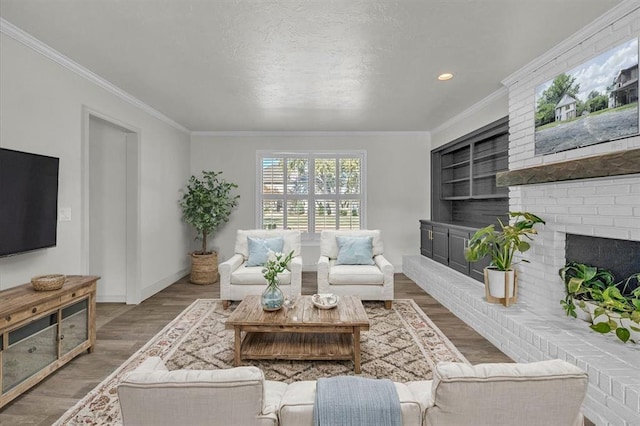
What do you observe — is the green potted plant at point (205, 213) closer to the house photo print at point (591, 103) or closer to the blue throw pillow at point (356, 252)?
the blue throw pillow at point (356, 252)

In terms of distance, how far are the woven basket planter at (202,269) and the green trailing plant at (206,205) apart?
0.23 meters

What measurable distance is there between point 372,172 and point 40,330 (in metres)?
4.99

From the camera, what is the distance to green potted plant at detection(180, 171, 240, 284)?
16.8 feet

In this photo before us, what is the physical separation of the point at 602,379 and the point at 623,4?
7.99ft

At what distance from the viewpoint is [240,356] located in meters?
2.58

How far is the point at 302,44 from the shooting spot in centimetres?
261

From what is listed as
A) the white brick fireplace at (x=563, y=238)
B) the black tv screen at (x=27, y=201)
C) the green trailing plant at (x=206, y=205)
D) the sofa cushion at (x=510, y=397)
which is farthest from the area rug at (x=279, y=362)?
the green trailing plant at (x=206, y=205)

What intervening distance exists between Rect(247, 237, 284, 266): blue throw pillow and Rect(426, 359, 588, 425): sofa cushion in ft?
11.3

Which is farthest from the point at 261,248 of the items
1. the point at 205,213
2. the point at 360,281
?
the point at 205,213

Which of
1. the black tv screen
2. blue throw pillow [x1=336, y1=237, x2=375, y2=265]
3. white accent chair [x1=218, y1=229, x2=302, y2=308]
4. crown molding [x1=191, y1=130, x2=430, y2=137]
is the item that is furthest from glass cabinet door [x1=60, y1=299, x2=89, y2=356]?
crown molding [x1=191, y1=130, x2=430, y2=137]

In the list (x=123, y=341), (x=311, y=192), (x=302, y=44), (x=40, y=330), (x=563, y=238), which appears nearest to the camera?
(x=40, y=330)

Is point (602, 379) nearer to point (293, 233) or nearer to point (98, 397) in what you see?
point (98, 397)

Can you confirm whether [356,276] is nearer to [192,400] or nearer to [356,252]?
[356,252]

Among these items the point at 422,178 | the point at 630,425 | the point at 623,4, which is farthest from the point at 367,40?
the point at 422,178
